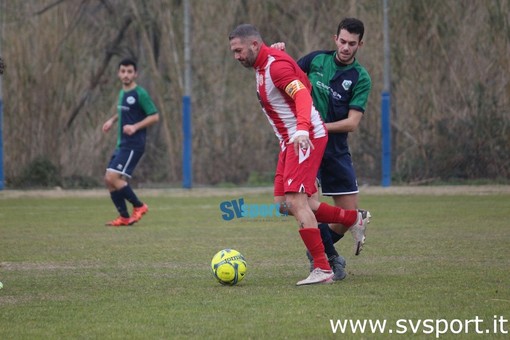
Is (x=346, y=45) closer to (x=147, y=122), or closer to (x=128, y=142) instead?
(x=147, y=122)

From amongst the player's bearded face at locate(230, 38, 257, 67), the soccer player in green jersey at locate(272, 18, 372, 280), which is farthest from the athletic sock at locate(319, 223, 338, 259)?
the player's bearded face at locate(230, 38, 257, 67)

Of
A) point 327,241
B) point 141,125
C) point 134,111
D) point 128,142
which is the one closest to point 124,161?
point 128,142

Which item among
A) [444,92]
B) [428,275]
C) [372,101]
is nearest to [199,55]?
[372,101]

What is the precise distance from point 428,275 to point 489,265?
0.86 meters

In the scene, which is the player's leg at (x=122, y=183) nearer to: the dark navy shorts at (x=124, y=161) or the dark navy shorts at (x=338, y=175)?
the dark navy shorts at (x=124, y=161)

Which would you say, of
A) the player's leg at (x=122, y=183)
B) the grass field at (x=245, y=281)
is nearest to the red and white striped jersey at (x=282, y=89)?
the grass field at (x=245, y=281)

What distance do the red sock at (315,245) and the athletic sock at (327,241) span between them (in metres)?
0.45

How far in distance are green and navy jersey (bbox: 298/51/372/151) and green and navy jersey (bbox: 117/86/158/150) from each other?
6.05 m

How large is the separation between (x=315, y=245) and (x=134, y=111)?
274 inches

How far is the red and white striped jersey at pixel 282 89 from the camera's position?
24.7 feet

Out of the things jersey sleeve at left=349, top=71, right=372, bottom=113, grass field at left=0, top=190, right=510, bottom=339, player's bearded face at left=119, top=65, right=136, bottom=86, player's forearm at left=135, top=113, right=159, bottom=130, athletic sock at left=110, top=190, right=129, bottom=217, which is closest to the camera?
grass field at left=0, top=190, right=510, bottom=339

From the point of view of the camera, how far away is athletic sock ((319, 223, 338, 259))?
8266 mm

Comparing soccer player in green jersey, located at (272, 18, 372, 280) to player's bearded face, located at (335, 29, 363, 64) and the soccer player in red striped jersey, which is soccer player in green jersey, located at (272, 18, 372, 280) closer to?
player's bearded face, located at (335, 29, 363, 64)

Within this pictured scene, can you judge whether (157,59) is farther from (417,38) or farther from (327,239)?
(327,239)
